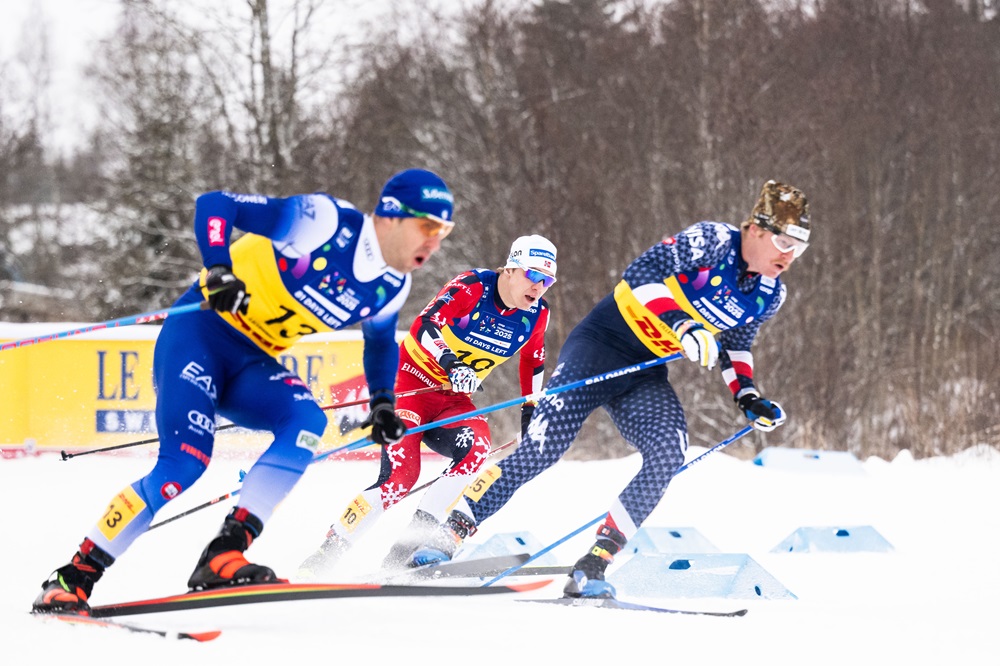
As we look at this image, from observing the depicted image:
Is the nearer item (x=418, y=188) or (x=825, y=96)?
(x=418, y=188)

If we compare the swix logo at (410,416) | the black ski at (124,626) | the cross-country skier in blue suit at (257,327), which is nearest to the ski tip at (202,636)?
the black ski at (124,626)

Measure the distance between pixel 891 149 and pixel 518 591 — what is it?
48.1 feet

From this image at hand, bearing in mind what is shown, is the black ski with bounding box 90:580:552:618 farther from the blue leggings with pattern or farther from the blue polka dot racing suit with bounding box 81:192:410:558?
the blue leggings with pattern

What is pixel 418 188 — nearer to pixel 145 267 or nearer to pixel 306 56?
pixel 306 56

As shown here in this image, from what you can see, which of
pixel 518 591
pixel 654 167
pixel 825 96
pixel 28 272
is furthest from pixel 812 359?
pixel 28 272

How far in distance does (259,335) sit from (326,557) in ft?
5.28

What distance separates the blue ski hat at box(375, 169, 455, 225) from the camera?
346 centimetres

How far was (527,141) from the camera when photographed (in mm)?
16297

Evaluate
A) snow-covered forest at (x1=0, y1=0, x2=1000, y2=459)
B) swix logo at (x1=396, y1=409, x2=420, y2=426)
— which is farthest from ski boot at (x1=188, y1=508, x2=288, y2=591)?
snow-covered forest at (x1=0, y1=0, x2=1000, y2=459)

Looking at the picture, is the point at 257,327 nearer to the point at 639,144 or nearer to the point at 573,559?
the point at 573,559

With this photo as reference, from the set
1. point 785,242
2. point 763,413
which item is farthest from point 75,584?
point 785,242

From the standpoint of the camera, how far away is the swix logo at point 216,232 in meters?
3.30

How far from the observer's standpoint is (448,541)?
174 inches

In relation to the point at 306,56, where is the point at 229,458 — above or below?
below
